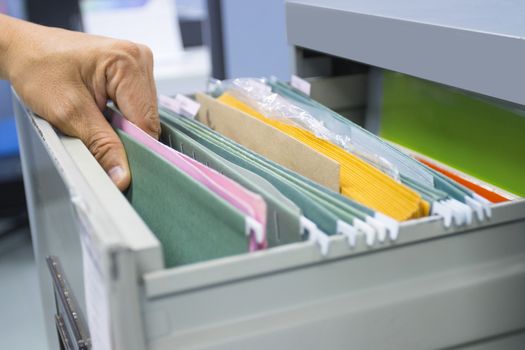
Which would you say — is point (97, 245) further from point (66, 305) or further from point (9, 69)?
point (9, 69)

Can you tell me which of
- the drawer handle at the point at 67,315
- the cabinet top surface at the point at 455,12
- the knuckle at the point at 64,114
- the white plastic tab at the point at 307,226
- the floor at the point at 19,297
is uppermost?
the cabinet top surface at the point at 455,12

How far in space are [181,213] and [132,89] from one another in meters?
0.24

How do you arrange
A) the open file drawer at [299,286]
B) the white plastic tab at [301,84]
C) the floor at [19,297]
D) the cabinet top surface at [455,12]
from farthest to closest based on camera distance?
the floor at [19,297] < the white plastic tab at [301,84] < the cabinet top surface at [455,12] < the open file drawer at [299,286]

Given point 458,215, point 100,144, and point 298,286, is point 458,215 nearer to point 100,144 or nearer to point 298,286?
point 298,286

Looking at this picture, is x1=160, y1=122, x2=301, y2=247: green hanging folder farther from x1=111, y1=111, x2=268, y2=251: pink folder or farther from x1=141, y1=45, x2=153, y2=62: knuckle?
x1=141, y1=45, x2=153, y2=62: knuckle

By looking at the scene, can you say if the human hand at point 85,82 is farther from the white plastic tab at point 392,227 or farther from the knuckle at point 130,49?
the white plastic tab at point 392,227

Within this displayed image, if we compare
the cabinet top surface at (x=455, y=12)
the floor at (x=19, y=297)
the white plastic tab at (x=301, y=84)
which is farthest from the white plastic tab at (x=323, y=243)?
the floor at (x=19, y=297)

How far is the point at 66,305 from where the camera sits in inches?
25.5

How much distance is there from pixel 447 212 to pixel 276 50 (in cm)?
136

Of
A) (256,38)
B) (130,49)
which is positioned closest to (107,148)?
(130,49)

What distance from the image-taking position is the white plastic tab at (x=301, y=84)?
820 mm

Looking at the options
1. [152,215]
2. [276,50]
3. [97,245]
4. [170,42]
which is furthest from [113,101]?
[170,42]

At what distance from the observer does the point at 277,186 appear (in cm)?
51

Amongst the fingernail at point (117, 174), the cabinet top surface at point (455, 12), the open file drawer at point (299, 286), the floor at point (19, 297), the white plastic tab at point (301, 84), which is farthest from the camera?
the floor at point (19, 297)
